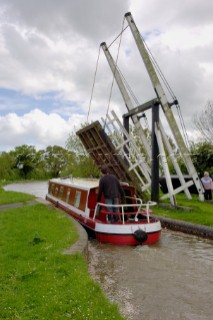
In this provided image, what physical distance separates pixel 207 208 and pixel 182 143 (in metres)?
3.03

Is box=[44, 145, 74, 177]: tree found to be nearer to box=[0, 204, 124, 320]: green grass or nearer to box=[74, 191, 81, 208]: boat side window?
box=[74, 191, 81, 208]: boat side window

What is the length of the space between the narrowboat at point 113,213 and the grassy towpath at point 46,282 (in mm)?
1420

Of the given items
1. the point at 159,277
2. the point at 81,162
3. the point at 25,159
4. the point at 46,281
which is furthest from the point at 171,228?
the point at 25,159

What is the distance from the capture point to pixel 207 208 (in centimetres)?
1482

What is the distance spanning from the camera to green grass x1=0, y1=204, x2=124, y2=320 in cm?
481

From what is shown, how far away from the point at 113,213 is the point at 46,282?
5.05 m

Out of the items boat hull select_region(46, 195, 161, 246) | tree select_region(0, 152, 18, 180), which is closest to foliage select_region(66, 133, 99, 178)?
boat hull select_region(46, 195, 161, 246)

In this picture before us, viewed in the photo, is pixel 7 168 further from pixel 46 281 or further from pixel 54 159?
pixel 46 281

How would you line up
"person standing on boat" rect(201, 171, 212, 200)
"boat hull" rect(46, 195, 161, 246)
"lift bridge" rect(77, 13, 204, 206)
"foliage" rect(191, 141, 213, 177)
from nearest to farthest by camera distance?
"boat hull" rect(46, 195, 161, 246), "lift bridge" rect(77, 13, 204, 206), "person standing on boat" rect(201, 171, 212, 200), "foliage" rect(191, 141, 213, 177)

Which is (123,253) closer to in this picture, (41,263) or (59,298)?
(41,263)

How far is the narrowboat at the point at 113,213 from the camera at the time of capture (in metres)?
10.6

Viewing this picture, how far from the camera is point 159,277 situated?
7605mm

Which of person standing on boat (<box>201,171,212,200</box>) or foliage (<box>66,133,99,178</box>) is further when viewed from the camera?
foliage (<box>66,133,99,178</box>)

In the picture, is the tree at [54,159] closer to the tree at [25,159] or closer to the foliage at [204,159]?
the tree at [25,159]
